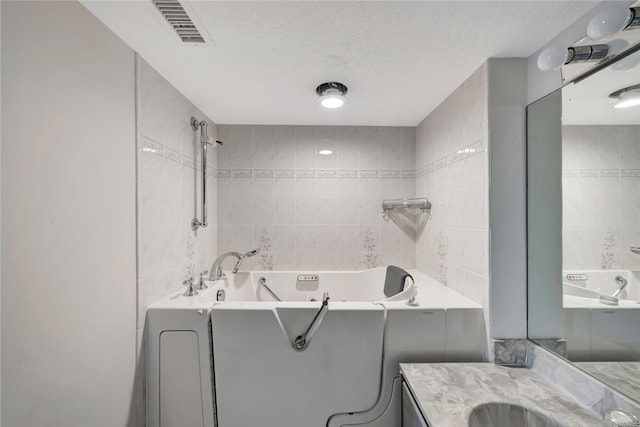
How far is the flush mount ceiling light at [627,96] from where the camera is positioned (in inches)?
33.4

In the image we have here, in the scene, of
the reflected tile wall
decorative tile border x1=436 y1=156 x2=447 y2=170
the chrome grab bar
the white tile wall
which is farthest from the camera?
the reflected tile wall

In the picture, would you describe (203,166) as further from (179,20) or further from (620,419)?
(620,419)

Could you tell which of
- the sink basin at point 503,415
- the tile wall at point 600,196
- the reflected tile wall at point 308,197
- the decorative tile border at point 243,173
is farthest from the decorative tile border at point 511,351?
the decorative tile border at point 243,173

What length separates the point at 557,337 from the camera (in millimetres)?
1187

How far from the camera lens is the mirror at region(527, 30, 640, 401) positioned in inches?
35.1

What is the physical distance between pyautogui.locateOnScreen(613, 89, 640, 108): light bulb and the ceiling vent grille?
162 centimetres

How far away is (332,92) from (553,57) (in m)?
0.99

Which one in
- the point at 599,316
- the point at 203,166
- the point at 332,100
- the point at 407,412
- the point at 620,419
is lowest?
the point at 407,412

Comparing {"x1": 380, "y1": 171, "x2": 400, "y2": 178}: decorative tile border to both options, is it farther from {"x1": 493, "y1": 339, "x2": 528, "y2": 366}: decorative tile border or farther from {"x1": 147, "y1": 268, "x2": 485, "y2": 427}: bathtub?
{"x1": 493, "y1": 339, "x2": 528, "y2": 366}: decorative tile border

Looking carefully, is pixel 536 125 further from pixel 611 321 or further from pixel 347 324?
pixel 347 324

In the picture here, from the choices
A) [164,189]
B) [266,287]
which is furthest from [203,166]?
[266,287]

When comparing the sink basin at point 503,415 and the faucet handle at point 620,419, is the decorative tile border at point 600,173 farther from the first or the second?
the sink basin at point 503,415

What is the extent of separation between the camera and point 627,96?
2.89 ft

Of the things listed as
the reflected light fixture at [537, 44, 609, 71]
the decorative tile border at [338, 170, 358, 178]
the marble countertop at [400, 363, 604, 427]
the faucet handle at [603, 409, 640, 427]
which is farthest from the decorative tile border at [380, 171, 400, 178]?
the faucet handle at [603, 409, 640, 427]
